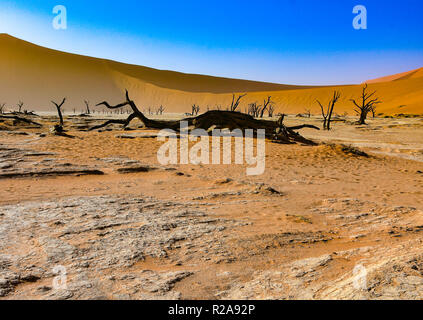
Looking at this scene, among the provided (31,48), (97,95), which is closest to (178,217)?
(97,95)

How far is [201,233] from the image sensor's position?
335cm

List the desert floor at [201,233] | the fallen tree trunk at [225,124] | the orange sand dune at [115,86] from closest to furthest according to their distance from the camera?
the desert floor at [201,233], the fallen tree trunk at [225,124], the orange sand dune at [115,86]

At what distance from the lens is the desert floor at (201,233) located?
219 cm

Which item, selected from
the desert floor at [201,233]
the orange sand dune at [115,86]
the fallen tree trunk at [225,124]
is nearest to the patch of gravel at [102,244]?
the desert floor at [201,233]

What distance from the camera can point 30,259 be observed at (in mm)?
2598

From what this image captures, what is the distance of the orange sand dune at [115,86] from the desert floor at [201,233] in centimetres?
5681

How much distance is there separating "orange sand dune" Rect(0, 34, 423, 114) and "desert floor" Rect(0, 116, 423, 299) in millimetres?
56806

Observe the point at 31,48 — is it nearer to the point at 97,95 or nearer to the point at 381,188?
the point at 97,95

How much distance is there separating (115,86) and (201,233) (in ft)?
308

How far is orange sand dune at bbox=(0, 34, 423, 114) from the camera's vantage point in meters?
68.1

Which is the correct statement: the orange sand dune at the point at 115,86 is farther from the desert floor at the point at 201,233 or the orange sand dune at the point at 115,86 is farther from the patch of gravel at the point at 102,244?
the patch of gravel at the point at 102,244
